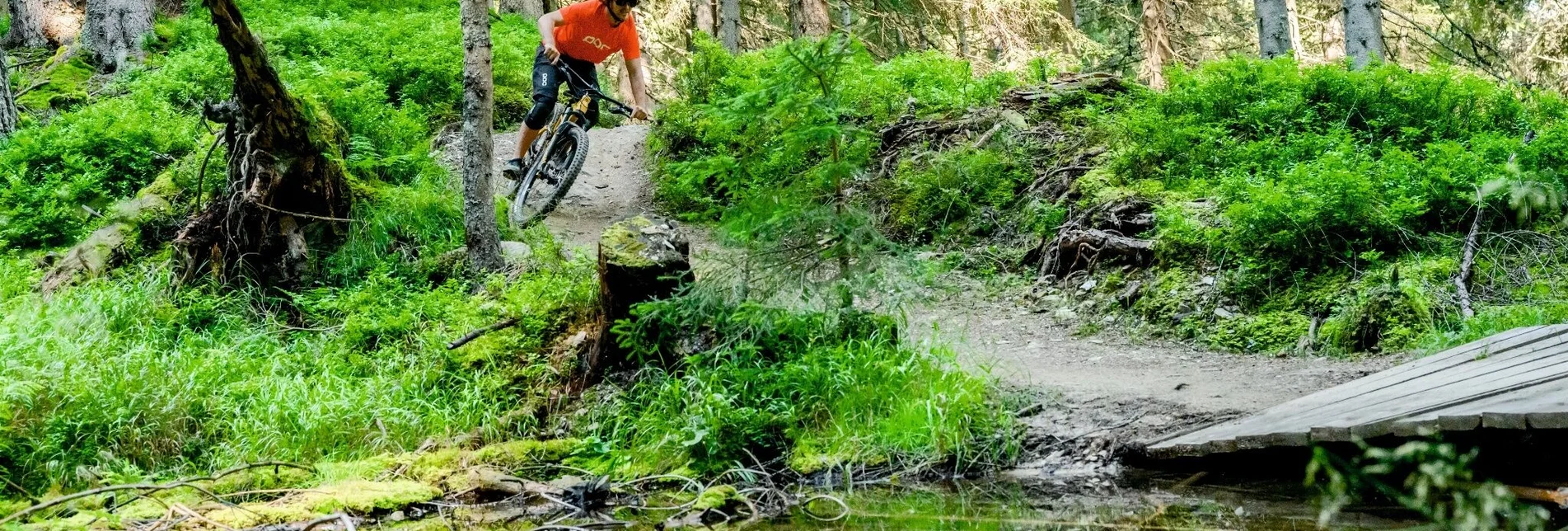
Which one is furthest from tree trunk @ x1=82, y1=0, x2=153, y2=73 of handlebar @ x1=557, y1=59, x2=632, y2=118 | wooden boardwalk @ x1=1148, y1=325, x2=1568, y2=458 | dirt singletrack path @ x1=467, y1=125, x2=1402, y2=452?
wooden boardwalk @ x1=1148, y1=325, x2=1568, y2=458

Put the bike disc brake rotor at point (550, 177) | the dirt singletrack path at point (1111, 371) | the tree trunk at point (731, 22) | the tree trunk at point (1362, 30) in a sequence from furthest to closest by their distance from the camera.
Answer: the tree trunk at point (731, 22) → the tree trunk at point (1362, 30) → the bike disc brake rotor at point (550, 177) → the dirt singletrack path at point (1111, 371)

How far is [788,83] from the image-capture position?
5723 mm

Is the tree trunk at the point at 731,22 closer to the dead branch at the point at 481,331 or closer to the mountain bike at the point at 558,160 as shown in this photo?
the mountain bike at the point at 558,160

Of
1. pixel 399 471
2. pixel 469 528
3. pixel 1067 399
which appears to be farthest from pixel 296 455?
pixel 1067 399

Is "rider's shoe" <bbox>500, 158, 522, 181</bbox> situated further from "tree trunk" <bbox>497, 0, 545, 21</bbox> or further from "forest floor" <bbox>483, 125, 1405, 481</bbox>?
"tree trunk" <bbox>497, 0, 545, 21</bbox>

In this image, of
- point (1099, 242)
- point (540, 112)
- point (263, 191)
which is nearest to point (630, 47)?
point (540, 112)

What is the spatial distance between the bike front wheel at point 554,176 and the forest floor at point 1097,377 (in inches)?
128

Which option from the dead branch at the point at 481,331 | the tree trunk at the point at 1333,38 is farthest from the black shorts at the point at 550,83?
the tree trunk at the point at 1333,38

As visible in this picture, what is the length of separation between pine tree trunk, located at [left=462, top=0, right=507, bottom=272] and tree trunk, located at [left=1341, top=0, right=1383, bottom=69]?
27.9 feet

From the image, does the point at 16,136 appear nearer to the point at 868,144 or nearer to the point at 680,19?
the point at 868,144

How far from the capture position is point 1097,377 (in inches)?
240

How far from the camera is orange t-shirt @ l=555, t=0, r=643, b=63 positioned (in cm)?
898

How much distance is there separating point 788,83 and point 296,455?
344cm

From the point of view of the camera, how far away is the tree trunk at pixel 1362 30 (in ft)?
35.0
